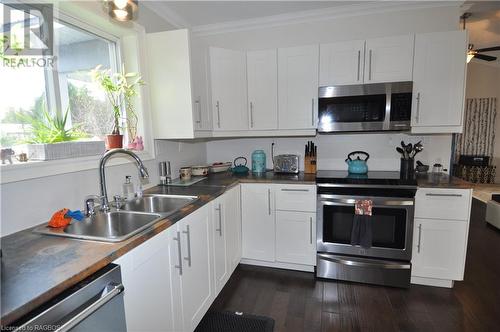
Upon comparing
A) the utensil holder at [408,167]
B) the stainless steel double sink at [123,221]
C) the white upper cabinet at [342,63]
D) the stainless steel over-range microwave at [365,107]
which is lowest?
the stainless steel double sink at [123,221]

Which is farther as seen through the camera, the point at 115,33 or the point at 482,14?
the point at 482,14

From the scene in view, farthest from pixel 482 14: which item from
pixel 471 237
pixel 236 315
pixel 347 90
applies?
pixel 236 315

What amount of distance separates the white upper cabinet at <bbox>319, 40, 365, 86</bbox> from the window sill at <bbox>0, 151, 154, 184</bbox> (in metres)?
2.06

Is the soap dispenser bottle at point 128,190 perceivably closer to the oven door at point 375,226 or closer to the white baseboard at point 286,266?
the white baseboard at point 286,266

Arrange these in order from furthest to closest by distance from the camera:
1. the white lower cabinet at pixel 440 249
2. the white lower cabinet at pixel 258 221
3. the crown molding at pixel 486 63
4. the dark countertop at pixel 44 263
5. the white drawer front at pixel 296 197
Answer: the crown molding at pixel 486 63 → the white lower cabinet at pixel 258 221 → the white drawer front at pixel 296 197 → the white lower cabinet at pixel 440 249 → the dark countertop at pixel 44 263

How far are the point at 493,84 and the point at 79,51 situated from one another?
8692 millimetres

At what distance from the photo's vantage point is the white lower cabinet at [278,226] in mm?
2441

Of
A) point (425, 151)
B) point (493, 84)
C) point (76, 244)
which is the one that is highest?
point (493, 84)

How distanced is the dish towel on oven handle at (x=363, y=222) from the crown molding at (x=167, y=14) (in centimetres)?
248

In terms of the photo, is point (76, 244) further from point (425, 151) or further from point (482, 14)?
point (482, 14)

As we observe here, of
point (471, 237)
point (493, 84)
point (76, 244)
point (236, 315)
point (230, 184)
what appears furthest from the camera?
point (493, 84)

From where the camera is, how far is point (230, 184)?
2314mm

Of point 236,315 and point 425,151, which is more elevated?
point 425,151

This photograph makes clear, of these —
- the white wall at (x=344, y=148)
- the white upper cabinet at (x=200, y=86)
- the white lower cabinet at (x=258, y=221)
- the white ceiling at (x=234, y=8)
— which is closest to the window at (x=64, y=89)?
the white upper cabinet at (x=200, y=86)
